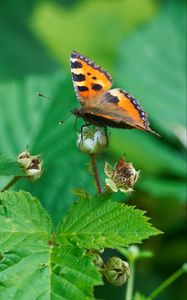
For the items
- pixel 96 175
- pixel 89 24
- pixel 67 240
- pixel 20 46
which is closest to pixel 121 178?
pixel 96 175

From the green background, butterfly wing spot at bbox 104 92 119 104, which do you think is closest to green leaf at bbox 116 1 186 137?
the green background

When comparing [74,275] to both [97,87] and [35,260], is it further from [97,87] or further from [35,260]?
[97,87]

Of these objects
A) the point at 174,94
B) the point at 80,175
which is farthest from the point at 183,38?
the point at 80,175

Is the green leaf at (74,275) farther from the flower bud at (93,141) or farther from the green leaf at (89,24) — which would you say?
the green leaf at (89,24)

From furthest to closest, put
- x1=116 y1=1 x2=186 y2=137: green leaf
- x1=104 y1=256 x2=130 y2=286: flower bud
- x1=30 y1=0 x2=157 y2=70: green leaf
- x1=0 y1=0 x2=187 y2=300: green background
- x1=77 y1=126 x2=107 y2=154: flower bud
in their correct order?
x1=30 y1=0 x2=157 y2=70: green leaf → x1=116 y1=1 x2=186 y2=137: green leaf → x1=0 y1=0 x2=187 y2=300: green background → x1=77 y1=126 x2=107 y2=154: flower bud → x1=104 y1=256 x2=130 y2=286: flower bud

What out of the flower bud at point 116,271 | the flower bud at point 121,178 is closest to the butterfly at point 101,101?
the flower bud at point 121,178

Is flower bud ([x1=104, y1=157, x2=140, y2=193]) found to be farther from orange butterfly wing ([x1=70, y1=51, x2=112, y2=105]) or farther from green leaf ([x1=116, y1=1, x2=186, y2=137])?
green leaf ([x1=116, y1=1, x2=186, y2=137])
